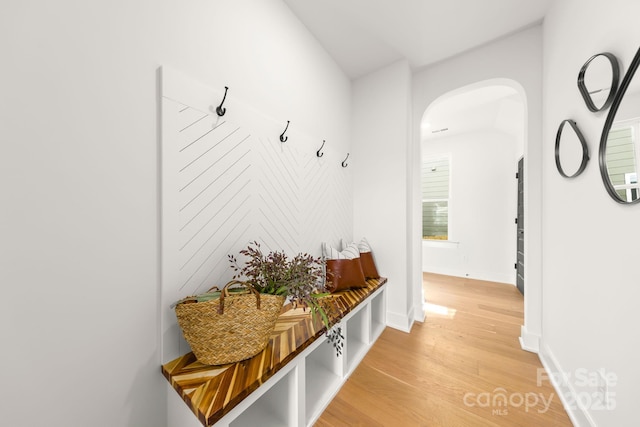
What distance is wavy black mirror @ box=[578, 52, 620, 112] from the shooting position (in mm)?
948

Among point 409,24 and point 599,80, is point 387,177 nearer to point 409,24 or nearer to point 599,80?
point 409,24

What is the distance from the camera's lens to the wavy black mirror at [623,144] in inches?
33.3

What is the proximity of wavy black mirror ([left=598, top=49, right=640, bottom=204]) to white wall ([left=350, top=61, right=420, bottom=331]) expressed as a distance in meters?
1.22

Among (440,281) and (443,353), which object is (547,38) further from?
(440,281)

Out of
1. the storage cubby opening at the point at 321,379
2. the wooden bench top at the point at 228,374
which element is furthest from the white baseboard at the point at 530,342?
the wooden bench top at the point at 228,374

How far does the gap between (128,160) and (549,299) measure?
2670 mm

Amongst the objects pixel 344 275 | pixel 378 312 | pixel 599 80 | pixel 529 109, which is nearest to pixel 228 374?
pixel 344 275

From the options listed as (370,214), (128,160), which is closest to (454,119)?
(370,214)

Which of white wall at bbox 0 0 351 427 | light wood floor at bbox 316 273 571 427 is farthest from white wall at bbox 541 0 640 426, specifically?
white wall at bbox 0 0 351 427

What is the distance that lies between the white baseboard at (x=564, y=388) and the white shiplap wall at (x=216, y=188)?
174cm

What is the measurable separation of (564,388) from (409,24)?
268 centimetres

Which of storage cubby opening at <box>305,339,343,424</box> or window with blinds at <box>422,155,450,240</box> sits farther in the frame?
window with blinds at <box>422,155,450,240</box>

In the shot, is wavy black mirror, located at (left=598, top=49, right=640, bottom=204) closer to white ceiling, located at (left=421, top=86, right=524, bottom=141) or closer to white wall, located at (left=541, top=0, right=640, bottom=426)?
white wall, located at (left=541, top=0, right=640, bottom=426)

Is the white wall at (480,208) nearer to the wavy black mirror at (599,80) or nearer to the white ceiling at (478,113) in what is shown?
the white ceiling at (478,113)
